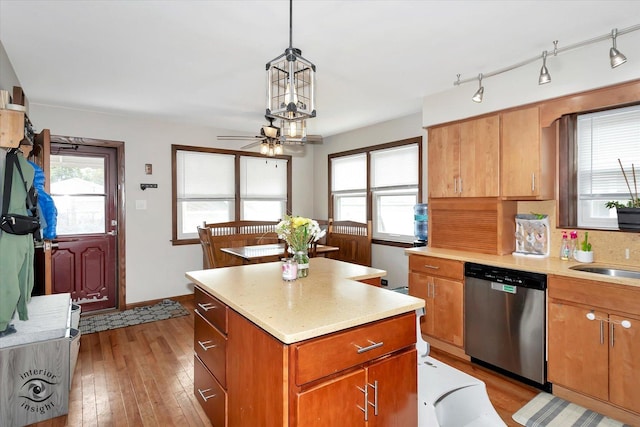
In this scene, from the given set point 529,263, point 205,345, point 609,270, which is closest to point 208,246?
point 205,345

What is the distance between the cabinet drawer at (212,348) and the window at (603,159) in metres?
3.04

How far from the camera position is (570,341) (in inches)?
92.7

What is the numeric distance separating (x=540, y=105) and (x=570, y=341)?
70.8 inches

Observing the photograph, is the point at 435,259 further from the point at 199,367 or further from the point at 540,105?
→ the point at 199,367

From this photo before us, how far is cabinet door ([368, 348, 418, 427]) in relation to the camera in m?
1.50

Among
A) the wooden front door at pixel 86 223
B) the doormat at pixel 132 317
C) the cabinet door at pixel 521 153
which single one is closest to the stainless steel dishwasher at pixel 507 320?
the cabinet door at pixel 521 153

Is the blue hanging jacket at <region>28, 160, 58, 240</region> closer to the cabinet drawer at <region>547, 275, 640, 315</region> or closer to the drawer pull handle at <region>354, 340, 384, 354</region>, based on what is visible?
the drawer pull handle at <region>354, 340, 384, 354</region>

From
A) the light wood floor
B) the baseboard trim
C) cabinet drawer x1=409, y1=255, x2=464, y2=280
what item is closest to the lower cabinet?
the light wood floor

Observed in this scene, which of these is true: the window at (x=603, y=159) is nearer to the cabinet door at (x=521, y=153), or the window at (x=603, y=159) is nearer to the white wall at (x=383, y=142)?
the cabinet door at (x=521, y=153)

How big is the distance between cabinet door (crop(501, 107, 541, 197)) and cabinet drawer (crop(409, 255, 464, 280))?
761 mm

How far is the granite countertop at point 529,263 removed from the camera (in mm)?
2211

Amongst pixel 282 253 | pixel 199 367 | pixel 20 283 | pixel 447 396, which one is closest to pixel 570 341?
pixel 447 396

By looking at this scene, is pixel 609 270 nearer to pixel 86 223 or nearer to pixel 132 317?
pixel 132 317

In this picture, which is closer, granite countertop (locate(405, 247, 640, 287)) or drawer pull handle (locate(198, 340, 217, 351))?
drawer pull handle (locate(198, 340, 217, 351))
